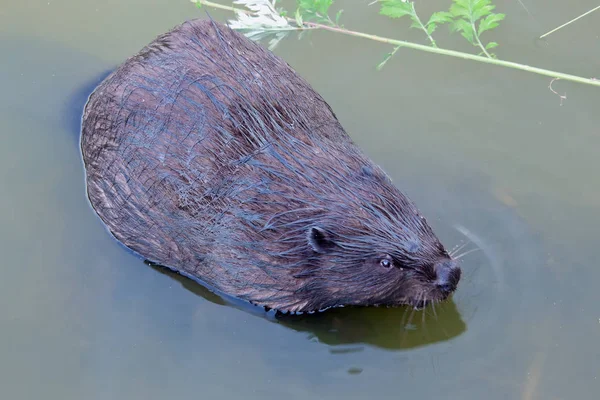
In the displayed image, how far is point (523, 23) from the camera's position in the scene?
5.72 m

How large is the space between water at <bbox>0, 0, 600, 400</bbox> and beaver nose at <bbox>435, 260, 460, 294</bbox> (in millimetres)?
523

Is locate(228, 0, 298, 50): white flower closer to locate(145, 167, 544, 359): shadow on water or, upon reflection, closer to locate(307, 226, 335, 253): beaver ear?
locate(307, 226, 335, 253): beaver ear

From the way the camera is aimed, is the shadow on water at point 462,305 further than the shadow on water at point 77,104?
No

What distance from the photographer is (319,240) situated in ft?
12.6

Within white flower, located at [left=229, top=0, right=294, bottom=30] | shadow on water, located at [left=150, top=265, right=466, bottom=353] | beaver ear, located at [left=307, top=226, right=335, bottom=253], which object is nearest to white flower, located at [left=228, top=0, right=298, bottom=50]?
white flower, located at [left=229, top=0, right=294, bottom=30]

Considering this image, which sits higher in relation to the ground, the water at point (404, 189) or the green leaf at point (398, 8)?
the green leaf at point (398, 8)

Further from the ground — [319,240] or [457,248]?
[319,240]

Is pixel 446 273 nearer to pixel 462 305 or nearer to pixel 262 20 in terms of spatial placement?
pixel 462 305

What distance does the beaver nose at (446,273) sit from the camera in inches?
151

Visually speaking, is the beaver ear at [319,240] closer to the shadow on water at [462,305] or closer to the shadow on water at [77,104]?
the shadow on water at [462,305]

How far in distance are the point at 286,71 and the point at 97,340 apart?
77.8 inches

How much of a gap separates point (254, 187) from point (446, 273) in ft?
3.68

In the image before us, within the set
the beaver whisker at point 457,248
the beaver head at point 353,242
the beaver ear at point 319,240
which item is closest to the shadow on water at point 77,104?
the beaver head at point 353,242

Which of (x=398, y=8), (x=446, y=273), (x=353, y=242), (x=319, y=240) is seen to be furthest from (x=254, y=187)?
(x=398, y=8)
